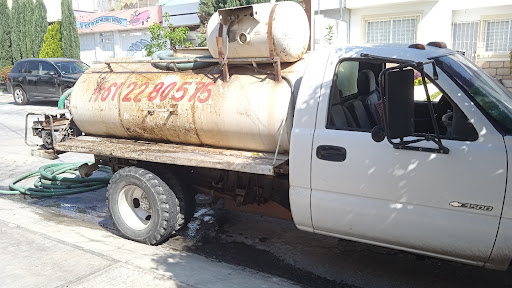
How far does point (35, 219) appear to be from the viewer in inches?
229

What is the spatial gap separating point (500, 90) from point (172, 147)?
3.13 m

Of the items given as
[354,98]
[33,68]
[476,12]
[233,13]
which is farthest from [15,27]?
[354,98]

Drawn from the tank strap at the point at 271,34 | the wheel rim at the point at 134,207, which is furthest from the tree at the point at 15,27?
the tank strap at the point at 271,34

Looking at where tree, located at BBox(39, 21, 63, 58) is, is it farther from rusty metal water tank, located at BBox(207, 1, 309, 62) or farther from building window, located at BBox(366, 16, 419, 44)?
rusty metal water tank, located at BBox(207, 1, 309, 62)

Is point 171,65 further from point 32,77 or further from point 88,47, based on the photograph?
point 88,47

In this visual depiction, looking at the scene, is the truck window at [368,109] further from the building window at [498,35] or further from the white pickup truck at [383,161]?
the building window at [498,35]

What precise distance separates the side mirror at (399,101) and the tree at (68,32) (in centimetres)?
2745

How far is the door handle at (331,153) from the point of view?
3.67 m

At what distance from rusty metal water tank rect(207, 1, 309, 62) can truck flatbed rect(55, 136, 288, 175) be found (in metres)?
0.96

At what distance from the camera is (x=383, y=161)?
138 inches

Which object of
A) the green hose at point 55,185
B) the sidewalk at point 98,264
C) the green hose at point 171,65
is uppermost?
the green hose at point 171,65

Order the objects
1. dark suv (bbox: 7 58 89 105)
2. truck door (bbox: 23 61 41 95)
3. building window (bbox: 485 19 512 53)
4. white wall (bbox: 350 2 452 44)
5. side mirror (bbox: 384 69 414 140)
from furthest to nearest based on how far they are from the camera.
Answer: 1. truck door (bbox: 23 61 41 95)
2. dark suv (bbox: 7 58 89 105)
3. white wall (bbox: 350 2 452 44)
4. building window (bbox: 485 19 512 53)
5. side mirror (bbox: 384 69 414 140)

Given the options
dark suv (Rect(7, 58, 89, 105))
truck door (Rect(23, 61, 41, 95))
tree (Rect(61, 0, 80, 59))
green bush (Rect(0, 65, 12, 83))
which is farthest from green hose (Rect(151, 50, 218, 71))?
green bush (Rect(0, 65, 12, 83))

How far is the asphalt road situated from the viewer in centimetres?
420
